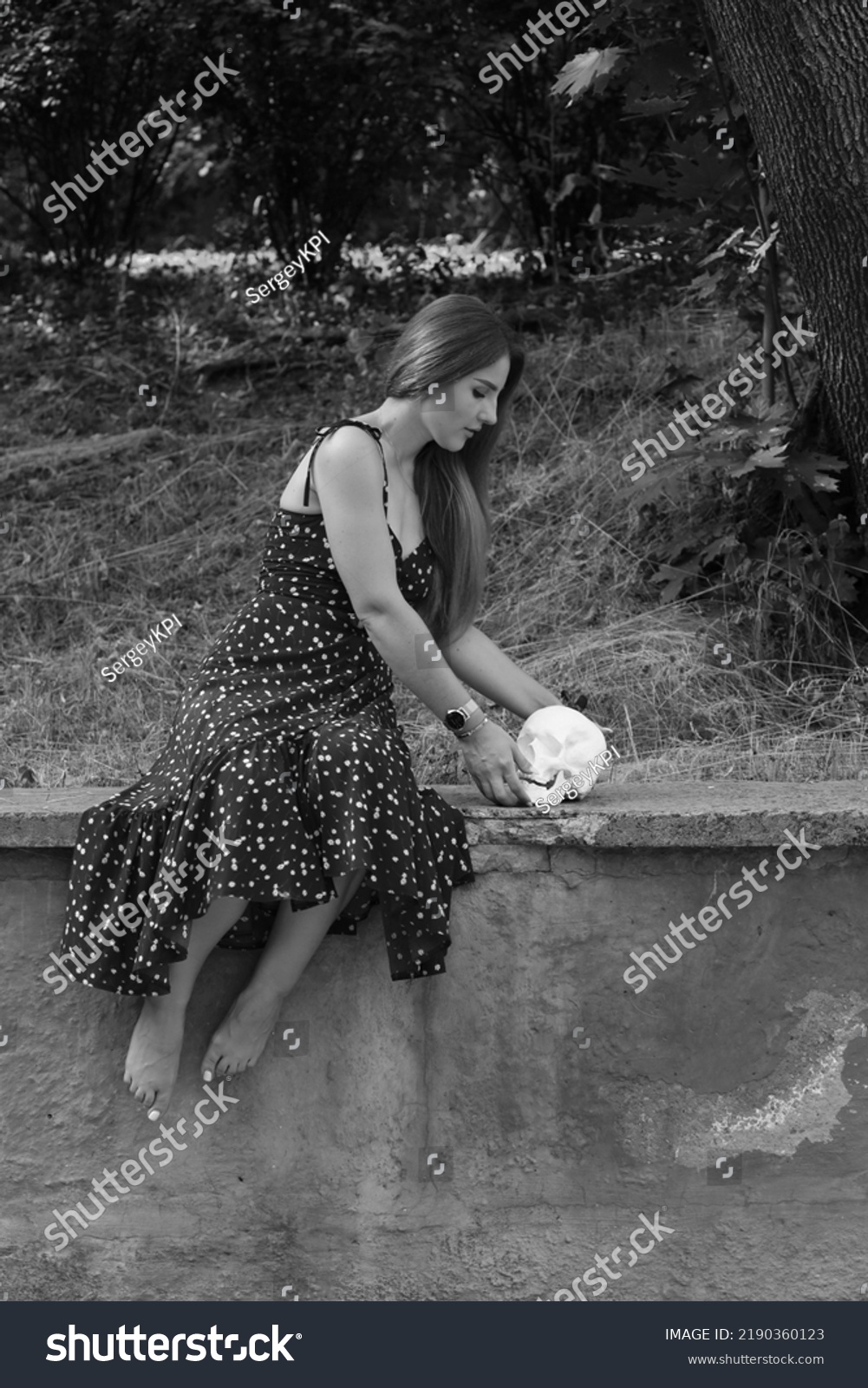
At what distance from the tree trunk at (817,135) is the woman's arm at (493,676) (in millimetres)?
1409

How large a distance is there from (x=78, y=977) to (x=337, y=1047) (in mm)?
495

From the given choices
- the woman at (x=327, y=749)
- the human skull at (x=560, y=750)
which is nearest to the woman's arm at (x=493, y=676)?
the woman at (x=327, y=749)

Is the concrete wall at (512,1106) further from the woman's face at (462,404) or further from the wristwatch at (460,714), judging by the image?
the woman's face at (462,404)

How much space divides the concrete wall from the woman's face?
0.69 m

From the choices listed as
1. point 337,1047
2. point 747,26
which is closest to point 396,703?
point 337,1047

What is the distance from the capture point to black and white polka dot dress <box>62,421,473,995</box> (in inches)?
99.5

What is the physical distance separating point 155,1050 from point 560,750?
90 cm

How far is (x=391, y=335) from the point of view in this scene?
6066mm

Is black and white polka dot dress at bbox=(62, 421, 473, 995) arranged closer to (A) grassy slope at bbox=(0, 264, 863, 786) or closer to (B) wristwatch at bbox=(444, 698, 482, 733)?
(B) wristwatch at bbox=(444, 698, 482, 733)

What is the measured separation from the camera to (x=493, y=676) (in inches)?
118

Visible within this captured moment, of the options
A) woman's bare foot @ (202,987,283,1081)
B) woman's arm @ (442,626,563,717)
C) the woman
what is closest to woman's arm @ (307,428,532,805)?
the woman

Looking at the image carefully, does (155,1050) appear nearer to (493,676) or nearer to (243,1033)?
(243,1033)

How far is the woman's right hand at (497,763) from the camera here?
9.20ft

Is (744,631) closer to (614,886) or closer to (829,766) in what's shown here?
(829,766)
